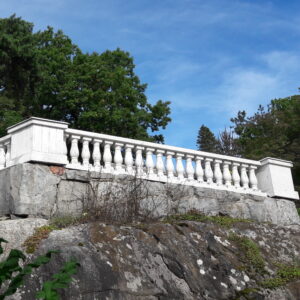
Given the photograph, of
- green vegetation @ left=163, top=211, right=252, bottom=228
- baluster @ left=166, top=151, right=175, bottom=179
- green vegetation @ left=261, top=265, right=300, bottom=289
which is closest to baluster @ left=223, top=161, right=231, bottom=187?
baluster @ left=166, top=151, right=175, bottom=179

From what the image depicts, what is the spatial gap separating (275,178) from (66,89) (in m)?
9.92

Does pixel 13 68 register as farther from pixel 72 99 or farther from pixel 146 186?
pixel 146 186

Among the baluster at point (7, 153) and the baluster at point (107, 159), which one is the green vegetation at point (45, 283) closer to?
the baluster at point (7, 153)

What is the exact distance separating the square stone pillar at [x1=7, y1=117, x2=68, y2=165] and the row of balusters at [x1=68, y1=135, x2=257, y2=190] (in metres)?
0.26

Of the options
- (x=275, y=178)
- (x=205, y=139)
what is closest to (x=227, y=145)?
(x=205, y=139)

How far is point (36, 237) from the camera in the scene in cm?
632

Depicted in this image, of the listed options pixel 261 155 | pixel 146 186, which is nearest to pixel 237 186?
pixel 146 186

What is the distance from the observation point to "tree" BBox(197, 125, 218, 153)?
129ft

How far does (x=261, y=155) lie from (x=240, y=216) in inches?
528

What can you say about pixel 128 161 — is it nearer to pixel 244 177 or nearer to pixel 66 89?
pixel 244 177

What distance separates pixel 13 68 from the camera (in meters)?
16.5

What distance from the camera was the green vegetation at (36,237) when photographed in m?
6.12

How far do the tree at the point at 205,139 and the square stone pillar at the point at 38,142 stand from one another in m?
30.9

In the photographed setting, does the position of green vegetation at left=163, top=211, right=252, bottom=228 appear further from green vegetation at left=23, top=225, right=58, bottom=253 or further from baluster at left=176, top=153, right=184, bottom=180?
green vegetation at left=23, top=225, right=58, bottom=253
